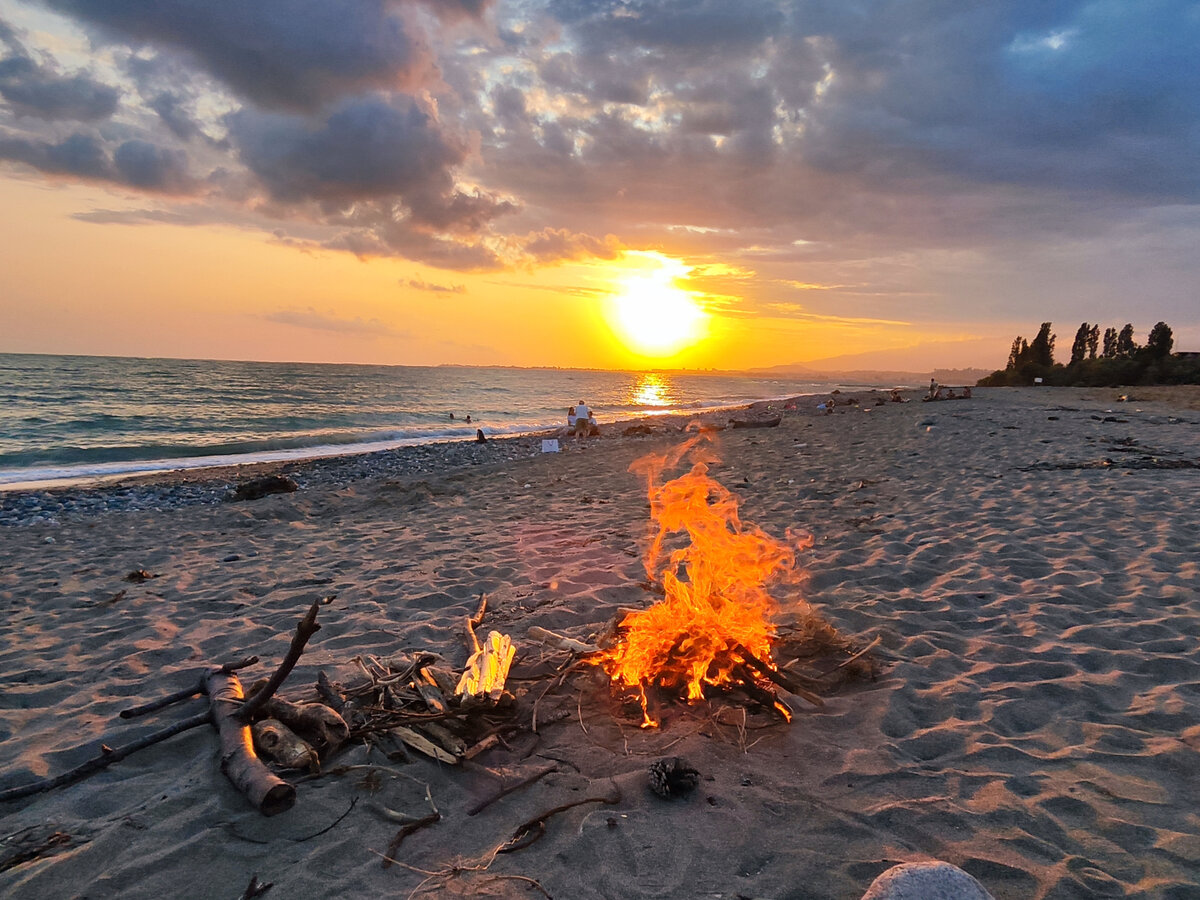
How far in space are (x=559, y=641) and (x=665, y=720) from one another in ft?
4.47

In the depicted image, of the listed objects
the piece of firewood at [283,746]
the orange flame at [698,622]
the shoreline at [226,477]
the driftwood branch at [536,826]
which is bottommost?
the shoreline at [226,477]

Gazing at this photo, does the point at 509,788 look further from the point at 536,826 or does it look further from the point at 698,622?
the point at 698,622

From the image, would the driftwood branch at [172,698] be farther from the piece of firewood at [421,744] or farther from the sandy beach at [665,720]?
the piece of firewood at [421,744]

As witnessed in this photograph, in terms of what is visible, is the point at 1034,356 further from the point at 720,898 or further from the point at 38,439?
the point at 38,439

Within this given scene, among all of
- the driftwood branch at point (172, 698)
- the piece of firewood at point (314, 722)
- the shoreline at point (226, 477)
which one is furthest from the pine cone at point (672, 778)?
the shoreline at point (226, 477)

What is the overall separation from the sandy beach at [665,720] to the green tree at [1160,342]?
3739 cm

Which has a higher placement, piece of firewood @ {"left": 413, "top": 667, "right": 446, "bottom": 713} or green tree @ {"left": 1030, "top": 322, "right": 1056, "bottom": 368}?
green tree @ {"left": 1030, "top": 322, "right": 1056, "bottom": 368}

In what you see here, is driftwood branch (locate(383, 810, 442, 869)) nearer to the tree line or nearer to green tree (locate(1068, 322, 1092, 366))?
the tree line

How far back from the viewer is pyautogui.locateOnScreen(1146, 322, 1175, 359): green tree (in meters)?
37.6

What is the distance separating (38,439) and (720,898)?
33099 millimetres

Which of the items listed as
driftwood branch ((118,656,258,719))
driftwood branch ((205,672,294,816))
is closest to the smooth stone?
driftwood branch ((205,672,294,816))

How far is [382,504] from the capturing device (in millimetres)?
12242

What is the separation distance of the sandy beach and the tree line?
3381 centimetres

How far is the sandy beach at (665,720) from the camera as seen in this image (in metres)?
2.95
